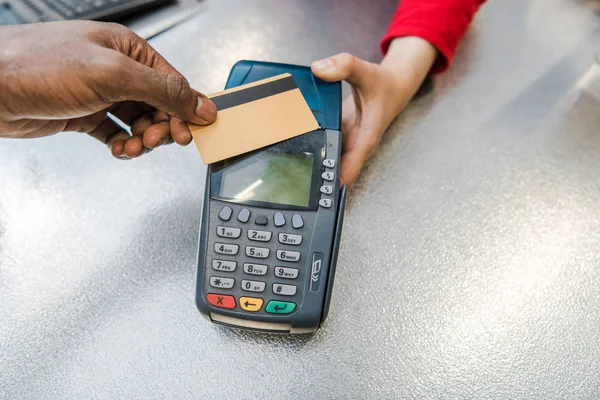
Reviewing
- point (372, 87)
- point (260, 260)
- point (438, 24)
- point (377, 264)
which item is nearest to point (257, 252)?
point (260, 260)

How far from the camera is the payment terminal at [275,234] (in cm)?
37

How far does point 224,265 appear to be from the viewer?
15.0 inches

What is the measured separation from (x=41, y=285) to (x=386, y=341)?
31 cm

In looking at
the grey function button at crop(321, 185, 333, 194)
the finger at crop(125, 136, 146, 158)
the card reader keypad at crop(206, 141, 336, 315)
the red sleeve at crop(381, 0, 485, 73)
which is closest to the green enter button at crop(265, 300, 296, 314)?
the card reader keypad at crop(206, 141, 336, 315)

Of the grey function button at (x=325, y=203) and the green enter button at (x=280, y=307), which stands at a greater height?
the grey function button at (x=325, y=203)

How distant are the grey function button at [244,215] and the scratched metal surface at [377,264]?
0.07 meters

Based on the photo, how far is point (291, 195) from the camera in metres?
0.40

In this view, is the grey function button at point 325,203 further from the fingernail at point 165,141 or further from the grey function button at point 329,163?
the fingernail at point 165,141

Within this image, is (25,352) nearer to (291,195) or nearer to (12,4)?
(291,195)

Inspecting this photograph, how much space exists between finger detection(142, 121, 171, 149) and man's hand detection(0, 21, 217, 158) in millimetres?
19

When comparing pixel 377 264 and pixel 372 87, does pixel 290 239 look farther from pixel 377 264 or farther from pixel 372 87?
pixel 372 87

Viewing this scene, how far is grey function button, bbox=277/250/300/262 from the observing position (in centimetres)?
38

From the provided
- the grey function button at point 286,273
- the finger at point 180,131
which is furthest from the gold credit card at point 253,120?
the grey function button at point 286,273

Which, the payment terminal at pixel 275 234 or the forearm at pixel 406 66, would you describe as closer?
the payment terminal at pixel 275 234
